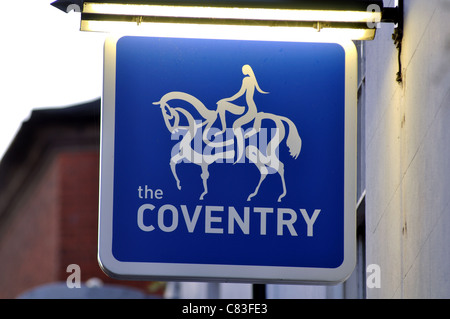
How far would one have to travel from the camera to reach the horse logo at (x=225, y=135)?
19.6 feet

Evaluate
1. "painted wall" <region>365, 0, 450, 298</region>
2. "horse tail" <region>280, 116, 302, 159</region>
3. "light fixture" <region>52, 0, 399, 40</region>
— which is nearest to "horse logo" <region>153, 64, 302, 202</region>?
"horse tail" <region>280, 116, 302, 159</region>

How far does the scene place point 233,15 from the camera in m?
6.02

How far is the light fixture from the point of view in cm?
598

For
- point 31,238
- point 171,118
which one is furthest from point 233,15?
point 31,238

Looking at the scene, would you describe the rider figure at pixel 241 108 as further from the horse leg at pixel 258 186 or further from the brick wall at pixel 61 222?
the brick wall at pixel 61 222

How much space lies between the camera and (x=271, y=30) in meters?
6.18

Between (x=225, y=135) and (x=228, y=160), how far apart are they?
0.13 metres

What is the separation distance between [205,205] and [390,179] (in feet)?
5.36

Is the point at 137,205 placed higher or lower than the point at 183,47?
lower

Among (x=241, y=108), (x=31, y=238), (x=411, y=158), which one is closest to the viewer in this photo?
(x=241, y=108)

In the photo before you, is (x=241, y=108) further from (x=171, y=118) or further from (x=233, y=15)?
(x=233, y=15)

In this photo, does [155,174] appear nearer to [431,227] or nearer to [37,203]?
[431,227]

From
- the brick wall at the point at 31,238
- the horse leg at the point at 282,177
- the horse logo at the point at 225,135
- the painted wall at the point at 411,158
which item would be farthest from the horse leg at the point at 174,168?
the brick wall at the point at 31,238
